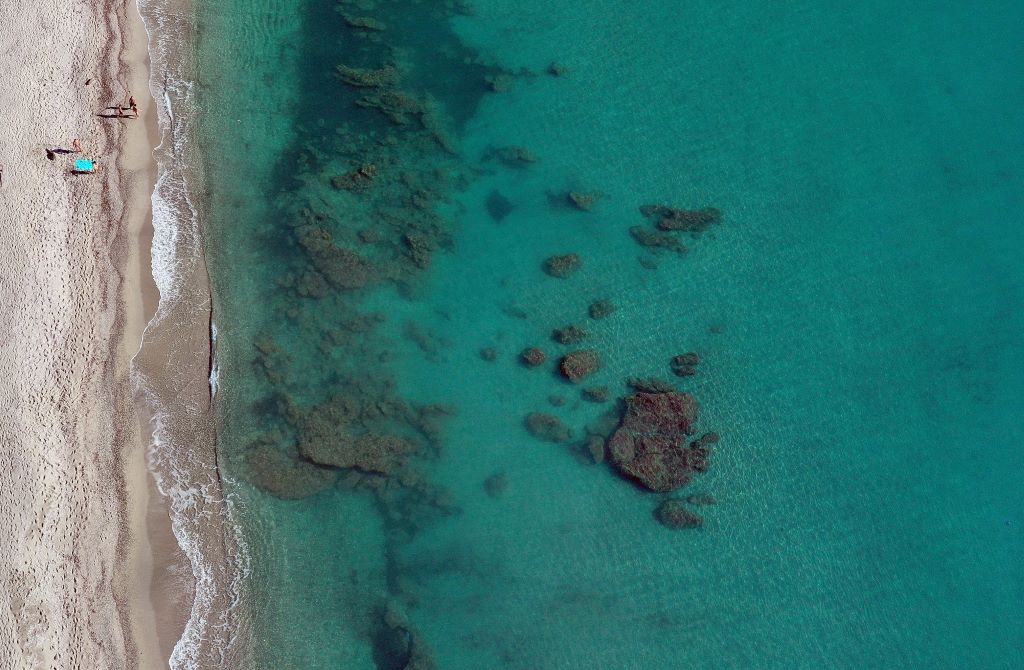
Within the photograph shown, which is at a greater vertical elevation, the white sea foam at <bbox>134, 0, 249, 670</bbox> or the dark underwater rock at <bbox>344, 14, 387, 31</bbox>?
the dark underwater rock at <bbox>344, 14, 387, 31</bbox>

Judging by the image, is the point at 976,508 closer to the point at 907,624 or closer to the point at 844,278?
the point at 907,624

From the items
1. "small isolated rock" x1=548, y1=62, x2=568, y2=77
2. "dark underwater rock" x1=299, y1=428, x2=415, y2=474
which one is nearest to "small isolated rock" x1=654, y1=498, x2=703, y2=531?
"dark underwater rock" x1=299, y1=428, x2=415, y2=474

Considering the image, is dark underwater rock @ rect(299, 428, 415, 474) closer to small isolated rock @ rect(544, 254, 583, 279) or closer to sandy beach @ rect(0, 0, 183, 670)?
sandy beach @ rect(0, 0, 183, 670)

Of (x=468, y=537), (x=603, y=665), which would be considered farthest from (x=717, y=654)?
(x=468, y=537)

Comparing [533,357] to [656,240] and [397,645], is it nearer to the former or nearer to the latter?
[656,240]

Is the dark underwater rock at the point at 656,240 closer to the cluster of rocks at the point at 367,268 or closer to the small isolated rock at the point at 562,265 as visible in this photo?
the small isolated rock at the point at 562,265

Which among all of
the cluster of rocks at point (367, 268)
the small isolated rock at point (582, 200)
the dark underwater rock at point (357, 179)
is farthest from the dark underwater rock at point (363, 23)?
the small isolated rock at point (582, 200)

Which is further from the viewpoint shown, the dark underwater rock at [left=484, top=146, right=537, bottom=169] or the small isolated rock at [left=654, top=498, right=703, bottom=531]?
the dark underwater rock at [left=484, top=146, right=537, bottom=169]
